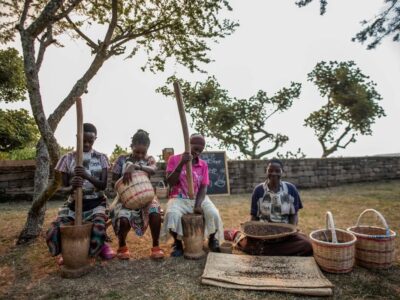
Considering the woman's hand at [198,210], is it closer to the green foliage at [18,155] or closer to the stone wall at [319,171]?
the stone wall at [319,171]

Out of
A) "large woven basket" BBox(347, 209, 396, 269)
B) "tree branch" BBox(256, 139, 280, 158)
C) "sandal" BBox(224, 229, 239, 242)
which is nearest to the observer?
"large woven basket" BBox(347, 209, 396, 269)

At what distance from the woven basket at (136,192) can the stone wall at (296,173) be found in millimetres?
5632

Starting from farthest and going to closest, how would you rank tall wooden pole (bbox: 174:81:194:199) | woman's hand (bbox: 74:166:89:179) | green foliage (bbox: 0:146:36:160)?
green foliage (bbox: 0:146:36:160), tall wooden pole (bbox: 174:81:194:199), woman's hand (bbox: 74:166:89:179)

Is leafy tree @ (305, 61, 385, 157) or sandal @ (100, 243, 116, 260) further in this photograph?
leafy tree @ (305, 61, 385, 157)

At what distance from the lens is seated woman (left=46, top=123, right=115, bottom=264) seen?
3.19 metres

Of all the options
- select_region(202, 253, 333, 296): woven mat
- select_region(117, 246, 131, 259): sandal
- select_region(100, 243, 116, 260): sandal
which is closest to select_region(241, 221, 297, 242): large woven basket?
select_region(202, 253, 333, 296): woven mat

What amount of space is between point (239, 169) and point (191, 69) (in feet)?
15.6

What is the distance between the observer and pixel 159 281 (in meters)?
2.79

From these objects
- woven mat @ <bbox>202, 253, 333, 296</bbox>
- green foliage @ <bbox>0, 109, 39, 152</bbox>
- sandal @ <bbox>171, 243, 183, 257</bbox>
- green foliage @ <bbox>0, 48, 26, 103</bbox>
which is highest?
green foliage @ <bbox>0, 48, 26, 103</bbox>

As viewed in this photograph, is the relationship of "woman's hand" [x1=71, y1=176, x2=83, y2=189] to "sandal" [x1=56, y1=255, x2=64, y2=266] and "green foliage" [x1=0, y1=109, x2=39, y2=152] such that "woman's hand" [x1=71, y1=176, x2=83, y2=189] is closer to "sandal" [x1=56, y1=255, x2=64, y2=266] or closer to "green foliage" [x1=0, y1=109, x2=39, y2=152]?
"sandal" [x1=56, y1=255, x2=64, y2=266]

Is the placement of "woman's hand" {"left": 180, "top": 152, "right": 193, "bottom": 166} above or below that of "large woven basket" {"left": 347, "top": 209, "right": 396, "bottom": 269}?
above

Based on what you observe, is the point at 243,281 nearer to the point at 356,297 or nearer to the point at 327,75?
the point at 356,297

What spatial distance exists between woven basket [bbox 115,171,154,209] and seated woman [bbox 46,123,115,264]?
0.29 meters

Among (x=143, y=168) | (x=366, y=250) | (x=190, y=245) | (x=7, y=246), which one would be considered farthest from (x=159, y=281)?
(x=7, y=246)
